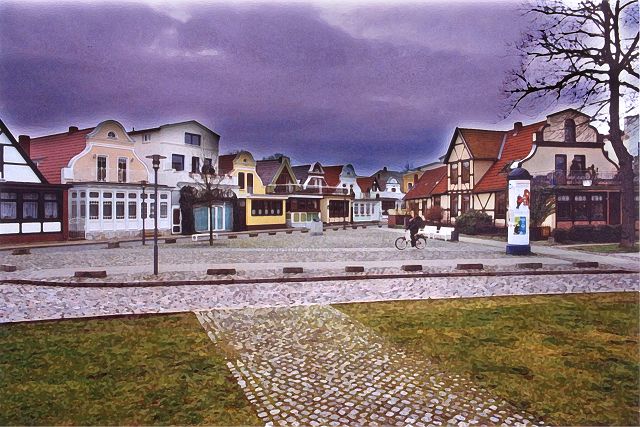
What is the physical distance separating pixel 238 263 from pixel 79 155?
84.7 inches

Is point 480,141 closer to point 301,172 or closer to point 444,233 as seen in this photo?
point 444,233

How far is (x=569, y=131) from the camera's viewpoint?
15.5 ft

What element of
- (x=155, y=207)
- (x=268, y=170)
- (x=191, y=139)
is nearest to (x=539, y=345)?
(x=268, y=170)

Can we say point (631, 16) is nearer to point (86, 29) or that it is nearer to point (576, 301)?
point (576, 301)

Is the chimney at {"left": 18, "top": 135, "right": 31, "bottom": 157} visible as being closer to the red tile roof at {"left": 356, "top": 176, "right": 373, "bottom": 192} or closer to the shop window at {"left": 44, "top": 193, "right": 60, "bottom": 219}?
the shop window at {"left": 44, "top": 193, "right": 60, "bottom": 219}

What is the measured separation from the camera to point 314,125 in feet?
14.5

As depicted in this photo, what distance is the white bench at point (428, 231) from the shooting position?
17.4ft

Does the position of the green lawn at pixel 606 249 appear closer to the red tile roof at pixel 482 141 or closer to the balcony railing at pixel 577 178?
the balcony railing at pixel 577 178

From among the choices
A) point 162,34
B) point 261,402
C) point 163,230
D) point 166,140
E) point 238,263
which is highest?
point 162,34

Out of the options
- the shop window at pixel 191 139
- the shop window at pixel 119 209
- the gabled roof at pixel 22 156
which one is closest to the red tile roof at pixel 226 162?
the shop window at pixel 191 139

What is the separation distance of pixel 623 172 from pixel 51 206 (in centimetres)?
568

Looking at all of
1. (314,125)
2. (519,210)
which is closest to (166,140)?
(314,125)

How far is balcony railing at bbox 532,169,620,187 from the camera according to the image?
15.3 ft

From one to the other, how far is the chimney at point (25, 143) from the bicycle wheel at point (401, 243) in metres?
4.00
